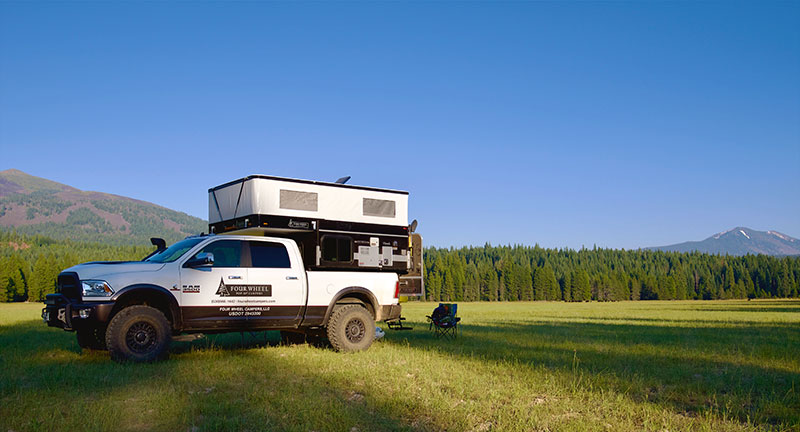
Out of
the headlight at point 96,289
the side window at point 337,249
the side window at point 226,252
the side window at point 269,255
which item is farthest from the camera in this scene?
the side window at point 337,249

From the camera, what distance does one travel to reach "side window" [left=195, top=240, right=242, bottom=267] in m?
11.8

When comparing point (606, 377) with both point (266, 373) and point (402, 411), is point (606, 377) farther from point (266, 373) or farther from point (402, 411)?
point (266, 373)

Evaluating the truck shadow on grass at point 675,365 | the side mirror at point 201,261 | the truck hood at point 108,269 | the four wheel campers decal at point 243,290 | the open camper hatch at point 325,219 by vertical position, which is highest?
the open camper hatch at point 325,219

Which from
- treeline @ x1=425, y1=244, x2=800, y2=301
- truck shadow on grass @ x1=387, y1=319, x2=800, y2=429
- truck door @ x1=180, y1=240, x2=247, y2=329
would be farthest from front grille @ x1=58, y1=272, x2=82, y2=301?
treeline @ x1=425, y1=244, x2=800, y2=301

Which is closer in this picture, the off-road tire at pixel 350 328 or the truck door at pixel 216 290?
the truck door at pixel 216 290

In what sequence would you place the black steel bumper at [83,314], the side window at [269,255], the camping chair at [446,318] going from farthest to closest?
the camping chair at [446,318], the side window at [269,255], the black steel bumper at [83,314]

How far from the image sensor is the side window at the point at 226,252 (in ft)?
38.7

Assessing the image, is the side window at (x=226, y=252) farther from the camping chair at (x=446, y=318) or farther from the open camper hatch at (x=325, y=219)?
the camping chair at (x=446, y=318)

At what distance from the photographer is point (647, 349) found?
1395 centimetres

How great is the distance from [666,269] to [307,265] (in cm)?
19115

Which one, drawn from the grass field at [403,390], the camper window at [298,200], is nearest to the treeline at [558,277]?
the camper window at [298,200]

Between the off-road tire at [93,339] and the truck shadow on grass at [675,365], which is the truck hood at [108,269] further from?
the truck shadow on grass at [675,365]

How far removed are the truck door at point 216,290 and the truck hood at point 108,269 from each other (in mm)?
596

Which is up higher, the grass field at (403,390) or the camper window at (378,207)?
the camper window at (378,207)
